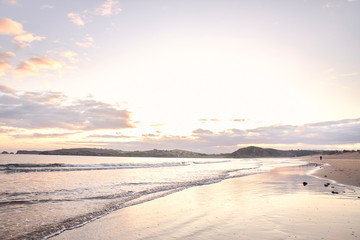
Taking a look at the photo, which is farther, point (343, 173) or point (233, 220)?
point (343, 173)

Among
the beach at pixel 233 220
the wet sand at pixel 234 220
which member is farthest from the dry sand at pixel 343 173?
A: the wet sand at pixel 234 220

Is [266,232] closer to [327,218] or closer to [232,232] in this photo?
[232,232]

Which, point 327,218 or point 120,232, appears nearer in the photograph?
point 120,232

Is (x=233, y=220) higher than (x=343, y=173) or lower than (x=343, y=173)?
higher

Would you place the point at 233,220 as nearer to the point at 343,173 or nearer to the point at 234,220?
the point at 234,220

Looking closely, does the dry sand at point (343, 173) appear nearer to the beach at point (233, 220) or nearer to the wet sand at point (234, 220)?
the beach at point (233, 220)

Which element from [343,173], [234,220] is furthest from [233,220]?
[343,173]

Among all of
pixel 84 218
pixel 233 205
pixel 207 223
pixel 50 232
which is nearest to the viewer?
pixel 50 232

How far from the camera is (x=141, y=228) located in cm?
824

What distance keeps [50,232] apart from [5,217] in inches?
138

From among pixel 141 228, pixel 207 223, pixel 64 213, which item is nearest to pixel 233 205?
pixel 207 223

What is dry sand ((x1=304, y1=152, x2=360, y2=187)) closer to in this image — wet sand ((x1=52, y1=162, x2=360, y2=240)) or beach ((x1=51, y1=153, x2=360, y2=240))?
beach ((x1=51, y1=153, x2=360, y2=240))

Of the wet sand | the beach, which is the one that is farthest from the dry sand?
the wet sand

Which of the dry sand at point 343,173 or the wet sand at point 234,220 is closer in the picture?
the wet sand at point 234,220
